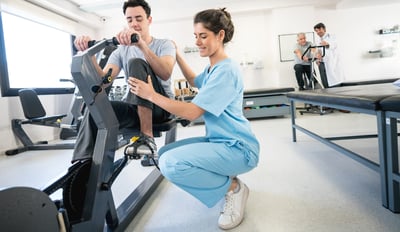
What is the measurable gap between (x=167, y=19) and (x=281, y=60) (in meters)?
3.18

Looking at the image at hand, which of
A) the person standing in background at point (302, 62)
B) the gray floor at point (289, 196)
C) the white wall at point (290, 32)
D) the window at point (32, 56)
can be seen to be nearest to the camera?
the gray floor at point (289, 196)

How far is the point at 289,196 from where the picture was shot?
5.28ft

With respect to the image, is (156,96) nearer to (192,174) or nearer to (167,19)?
(192,174)

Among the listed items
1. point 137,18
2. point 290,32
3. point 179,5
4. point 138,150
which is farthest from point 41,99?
point 290,32

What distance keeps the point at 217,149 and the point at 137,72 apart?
608mm

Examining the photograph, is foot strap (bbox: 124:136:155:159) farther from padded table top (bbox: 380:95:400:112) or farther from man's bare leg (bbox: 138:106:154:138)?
padded table top (bbox: 380:95:400:112)

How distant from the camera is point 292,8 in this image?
21.2 ft

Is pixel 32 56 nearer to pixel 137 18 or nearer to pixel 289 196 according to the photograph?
pixel 137 18

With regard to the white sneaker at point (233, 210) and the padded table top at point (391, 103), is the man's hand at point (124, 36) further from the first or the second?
the padded table top at point (391, 103)

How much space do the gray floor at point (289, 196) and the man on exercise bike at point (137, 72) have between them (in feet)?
1.56

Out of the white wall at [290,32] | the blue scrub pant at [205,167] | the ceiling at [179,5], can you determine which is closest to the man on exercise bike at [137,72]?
the blue scrub pant at [205,167]

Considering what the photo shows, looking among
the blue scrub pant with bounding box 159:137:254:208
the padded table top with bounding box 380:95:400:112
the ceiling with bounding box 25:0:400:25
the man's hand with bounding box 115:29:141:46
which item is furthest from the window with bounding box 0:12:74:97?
the padded table top with bounding box 380:95:400:112

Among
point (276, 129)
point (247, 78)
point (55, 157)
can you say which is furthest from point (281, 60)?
point (55, 157)

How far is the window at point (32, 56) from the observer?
392 centimetres
